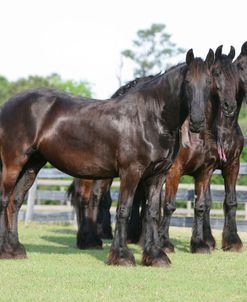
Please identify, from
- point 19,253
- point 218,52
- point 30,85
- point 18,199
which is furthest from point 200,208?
point 30,85

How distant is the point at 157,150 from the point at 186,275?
1.58 m

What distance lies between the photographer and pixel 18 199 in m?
9.56

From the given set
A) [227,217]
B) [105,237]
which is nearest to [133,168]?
[227,217]

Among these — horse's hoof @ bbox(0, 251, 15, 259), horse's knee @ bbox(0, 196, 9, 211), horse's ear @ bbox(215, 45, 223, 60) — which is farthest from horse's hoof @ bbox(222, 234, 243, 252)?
horse's knee @ bbox(0, 196, 9, 211)

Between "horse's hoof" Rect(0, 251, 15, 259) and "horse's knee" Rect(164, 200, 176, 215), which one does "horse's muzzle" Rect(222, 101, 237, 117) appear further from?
"horse's hoof" Rect(0, 251, 15, 259)

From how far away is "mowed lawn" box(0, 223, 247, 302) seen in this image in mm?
6383

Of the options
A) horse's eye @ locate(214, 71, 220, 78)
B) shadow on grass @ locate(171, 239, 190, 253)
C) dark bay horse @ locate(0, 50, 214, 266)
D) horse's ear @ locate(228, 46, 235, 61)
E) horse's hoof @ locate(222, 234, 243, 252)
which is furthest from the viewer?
shadow on grass @ locate(171, 239, 190, 253)

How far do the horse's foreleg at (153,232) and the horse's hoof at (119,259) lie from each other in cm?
24

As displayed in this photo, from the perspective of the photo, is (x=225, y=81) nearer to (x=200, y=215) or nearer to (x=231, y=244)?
(x=200, y=215)

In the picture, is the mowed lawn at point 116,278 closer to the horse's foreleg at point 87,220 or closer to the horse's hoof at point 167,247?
the horse's hoof at point 167,247

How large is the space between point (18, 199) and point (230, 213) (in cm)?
338

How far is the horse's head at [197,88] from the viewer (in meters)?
8.03

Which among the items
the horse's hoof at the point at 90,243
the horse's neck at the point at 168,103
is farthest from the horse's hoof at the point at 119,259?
the horse's hoof at the point at 90,243

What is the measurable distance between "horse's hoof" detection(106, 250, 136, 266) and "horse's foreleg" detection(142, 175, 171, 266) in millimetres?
238
